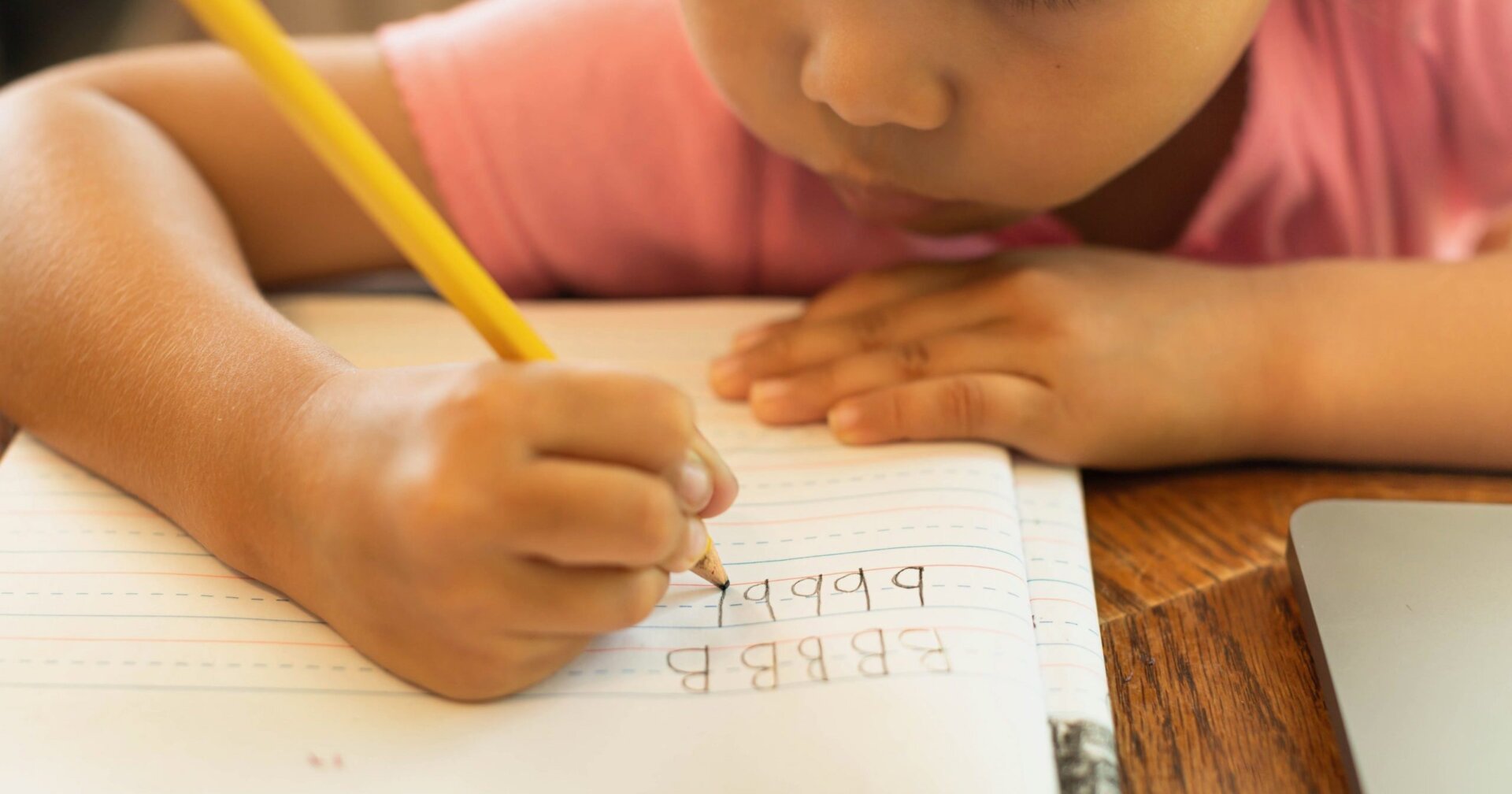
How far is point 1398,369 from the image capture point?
1.20ft

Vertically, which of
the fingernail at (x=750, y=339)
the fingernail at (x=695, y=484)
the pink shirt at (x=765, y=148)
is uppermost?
the pink shirt at (x=765, y=148)

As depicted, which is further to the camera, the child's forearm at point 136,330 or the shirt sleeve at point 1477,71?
the shirt sleeve at point 1477,71

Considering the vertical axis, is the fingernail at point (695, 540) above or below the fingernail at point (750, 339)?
below

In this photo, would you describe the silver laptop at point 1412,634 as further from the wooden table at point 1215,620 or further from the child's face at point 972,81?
the child's face at point 972,81

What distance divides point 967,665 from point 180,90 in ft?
1.28

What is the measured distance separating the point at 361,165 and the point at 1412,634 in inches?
10.0

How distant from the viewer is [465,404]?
24 centimetres

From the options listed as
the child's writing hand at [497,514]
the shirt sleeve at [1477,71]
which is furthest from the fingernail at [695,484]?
the shirt sleeve at [1477,71]

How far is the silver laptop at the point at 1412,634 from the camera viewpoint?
243mm

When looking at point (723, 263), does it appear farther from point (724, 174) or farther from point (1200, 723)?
point (1200, 723)

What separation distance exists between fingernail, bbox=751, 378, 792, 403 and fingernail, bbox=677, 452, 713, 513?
104 mm

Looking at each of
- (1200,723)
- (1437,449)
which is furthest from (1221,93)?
(1200,723)

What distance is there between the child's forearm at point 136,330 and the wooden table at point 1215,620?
0.20ft

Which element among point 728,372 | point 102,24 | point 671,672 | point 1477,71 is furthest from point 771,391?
point 102,24
